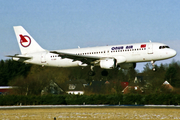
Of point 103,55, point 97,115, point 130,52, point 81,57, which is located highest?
point 130,52

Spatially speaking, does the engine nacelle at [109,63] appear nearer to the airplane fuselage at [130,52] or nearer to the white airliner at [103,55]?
the white airliner at [103,55]

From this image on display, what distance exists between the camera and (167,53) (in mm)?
43719

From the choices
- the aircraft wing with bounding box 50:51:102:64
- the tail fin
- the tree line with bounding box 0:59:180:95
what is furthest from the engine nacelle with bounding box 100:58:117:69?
the tree line with bounding box 0:59:180:95

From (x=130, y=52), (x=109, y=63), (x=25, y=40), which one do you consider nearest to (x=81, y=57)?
(x=109, y=63)

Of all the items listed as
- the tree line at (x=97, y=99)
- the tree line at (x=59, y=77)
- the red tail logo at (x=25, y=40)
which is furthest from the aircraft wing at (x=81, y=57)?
the tree line at (x=59, y=77)

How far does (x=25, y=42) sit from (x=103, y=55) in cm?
1522

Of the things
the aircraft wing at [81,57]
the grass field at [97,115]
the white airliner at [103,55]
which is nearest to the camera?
the grass field at [97,115]

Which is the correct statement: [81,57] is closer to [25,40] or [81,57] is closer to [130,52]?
[130,52]

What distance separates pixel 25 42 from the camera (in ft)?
179

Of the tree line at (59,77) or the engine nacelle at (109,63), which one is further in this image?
the tree line at (59,77)

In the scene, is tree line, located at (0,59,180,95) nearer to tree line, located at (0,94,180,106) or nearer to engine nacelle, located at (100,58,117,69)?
tree line, located at (0,94,180,106)

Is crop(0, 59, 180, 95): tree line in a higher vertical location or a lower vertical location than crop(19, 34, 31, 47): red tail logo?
lower

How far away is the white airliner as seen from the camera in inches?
1738

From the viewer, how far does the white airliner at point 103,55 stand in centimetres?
4416
